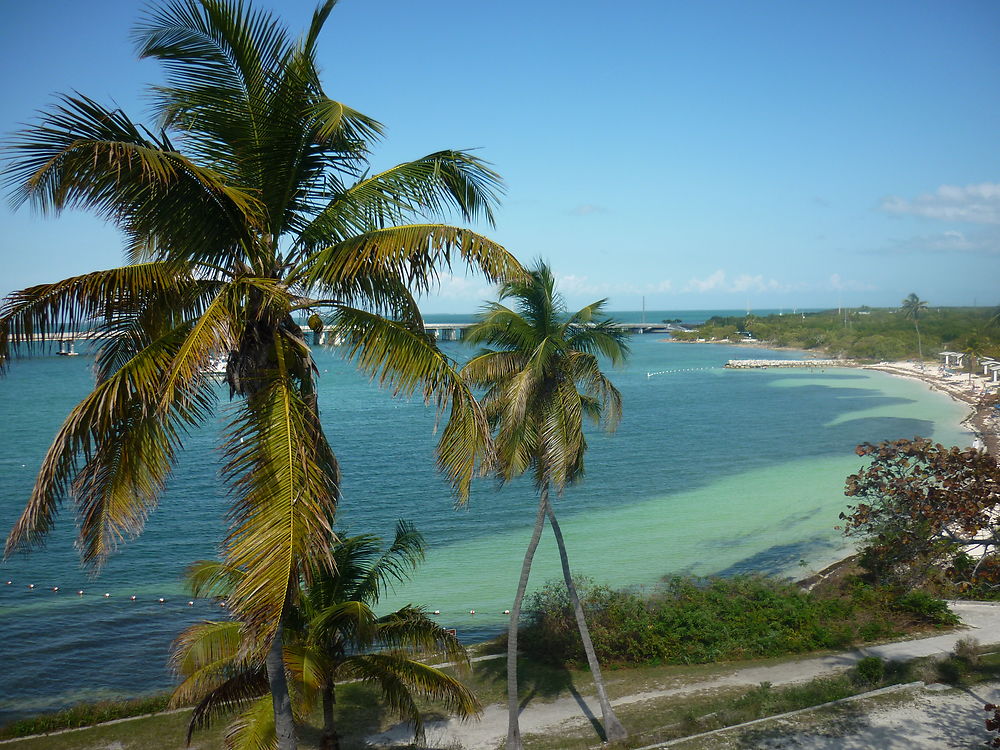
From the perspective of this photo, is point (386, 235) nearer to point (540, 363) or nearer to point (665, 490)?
point (540, 363)

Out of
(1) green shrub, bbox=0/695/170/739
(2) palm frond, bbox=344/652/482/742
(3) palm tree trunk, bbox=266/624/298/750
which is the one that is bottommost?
(1) green shrub, bbox=0/695/170/739

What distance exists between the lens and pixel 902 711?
12.2 meters

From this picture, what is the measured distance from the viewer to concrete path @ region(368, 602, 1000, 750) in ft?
44.7

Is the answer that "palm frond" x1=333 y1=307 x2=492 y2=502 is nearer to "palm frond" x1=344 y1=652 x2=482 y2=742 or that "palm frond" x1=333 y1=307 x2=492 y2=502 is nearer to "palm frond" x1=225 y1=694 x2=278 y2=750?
"palm frond" x1=225 y1=694 x2=278 y2=750

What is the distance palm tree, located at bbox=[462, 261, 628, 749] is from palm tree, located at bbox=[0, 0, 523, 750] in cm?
522

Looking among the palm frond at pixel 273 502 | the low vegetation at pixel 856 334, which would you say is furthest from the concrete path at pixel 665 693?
the low vegetation at pixel 856 334

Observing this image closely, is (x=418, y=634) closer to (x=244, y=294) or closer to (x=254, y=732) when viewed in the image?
(x=254, y=732)

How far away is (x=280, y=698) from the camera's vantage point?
637 cm

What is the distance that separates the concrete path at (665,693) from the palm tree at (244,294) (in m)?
8.08

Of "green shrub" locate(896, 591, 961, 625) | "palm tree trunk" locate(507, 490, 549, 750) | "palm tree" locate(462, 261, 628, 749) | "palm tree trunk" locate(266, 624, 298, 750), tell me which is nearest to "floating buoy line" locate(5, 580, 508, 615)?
"palm tree trunk" locate(507, 490, 549, 750)

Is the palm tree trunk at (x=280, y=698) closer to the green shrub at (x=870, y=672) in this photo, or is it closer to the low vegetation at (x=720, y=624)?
the green shrub at (x=870, y=672)

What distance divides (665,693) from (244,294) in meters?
12.6

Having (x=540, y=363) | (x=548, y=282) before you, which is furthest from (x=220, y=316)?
(x=548, y=282)

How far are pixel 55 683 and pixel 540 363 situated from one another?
14.7 m
